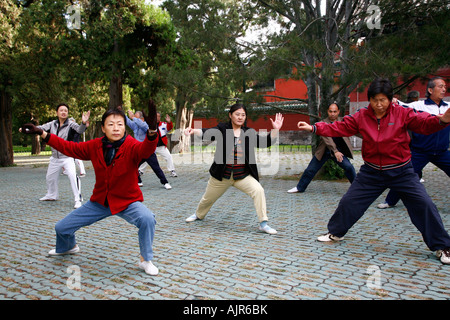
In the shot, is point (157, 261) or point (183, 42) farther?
point (183, 42)

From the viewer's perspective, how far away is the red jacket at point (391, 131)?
4039 mm

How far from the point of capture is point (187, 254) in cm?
429

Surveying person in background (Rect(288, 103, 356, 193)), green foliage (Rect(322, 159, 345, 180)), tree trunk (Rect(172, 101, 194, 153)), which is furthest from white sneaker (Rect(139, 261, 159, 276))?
tree trunk (Rect(172, 101, 194, 153))

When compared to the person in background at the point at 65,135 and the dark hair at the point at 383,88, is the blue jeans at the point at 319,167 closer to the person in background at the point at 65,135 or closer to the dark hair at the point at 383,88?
the dark hair at the point at 383,88

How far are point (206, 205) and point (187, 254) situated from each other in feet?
5.31

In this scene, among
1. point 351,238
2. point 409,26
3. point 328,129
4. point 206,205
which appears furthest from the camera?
point 409,26

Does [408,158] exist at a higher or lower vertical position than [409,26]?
lower

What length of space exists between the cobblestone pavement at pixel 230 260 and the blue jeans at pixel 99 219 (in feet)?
0.72

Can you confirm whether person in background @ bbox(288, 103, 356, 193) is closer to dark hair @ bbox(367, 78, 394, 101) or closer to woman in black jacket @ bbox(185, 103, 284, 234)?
woman in black jacket @ bbox(185, 103, 284, 234)

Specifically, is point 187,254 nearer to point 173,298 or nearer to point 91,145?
point 173,298

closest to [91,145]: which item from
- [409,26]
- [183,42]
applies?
[409,26]

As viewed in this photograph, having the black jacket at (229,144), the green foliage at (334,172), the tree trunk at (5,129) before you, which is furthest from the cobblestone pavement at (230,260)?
the tree trunk at (5,129)

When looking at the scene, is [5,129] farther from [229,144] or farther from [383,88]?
[383,88]

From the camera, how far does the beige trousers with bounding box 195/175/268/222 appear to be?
521 cm
